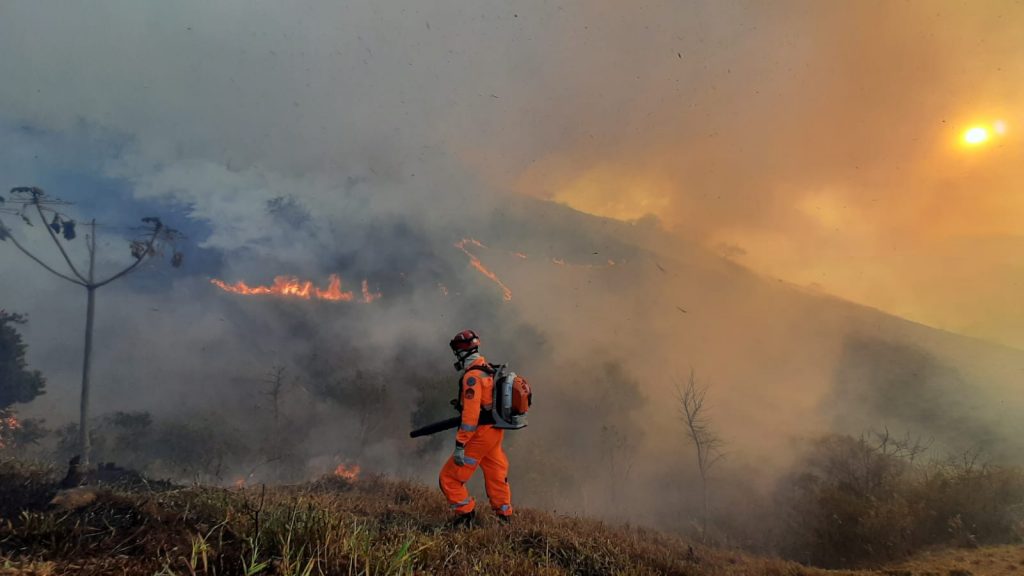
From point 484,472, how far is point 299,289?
100045 mm

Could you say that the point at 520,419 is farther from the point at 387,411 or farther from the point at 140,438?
the point at 387,411

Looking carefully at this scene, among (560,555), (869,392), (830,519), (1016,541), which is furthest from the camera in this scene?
(869,392)

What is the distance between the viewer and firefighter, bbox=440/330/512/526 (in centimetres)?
802

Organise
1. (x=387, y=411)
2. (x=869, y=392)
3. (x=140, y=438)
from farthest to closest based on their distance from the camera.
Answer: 1. (x=869, y=392)
2. (x=387, y=411)
3. (x=140, y=438)

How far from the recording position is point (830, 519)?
64.2 feet

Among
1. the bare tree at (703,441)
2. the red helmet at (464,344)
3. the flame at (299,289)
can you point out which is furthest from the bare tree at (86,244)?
the flame at (299,289)

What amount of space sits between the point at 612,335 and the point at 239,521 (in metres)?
92.7

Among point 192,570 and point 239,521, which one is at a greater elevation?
point 192,570

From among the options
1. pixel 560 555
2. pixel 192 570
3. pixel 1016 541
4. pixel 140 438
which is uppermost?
pixel 192 570

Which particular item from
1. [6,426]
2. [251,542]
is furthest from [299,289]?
[251,542]

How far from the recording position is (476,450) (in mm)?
8336

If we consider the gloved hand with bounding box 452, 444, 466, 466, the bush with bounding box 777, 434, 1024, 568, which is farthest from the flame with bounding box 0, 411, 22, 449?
the bush with bounding box 777, 434, 1024, 568

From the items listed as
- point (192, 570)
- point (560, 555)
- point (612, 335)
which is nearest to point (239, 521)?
point (192, 570)

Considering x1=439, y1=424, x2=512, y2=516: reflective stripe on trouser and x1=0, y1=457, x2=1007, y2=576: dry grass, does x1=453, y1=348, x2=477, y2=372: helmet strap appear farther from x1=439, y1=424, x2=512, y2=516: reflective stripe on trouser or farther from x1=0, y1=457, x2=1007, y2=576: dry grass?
x1=0, y1=457, x2=1007, y2=576: dry grass
